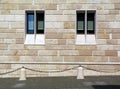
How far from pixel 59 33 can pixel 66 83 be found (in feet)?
15.8

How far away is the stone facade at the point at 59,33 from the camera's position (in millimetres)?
20906

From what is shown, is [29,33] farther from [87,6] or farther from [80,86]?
[80,86]

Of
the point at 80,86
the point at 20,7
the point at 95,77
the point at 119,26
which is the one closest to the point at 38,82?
the point at 80,86

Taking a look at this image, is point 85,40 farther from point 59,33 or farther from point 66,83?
point 66,83

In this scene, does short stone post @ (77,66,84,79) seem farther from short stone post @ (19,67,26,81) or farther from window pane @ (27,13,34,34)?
window pane @ (27,13,34,34)

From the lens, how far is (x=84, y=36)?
69.9 ft

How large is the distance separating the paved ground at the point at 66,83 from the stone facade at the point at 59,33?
1986 millimetres

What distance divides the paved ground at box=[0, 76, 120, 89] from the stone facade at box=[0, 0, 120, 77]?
199 cm

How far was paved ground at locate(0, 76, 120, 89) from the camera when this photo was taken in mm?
16281

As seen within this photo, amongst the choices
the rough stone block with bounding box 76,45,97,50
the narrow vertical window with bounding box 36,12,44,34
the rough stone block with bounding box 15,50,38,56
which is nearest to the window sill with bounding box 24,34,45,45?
the narrow vertical window with bounding box 36,12,44,34

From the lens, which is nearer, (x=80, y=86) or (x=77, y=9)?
(x=80, y=86)

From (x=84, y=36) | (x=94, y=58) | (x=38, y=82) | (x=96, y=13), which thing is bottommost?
(x=38, y=82)

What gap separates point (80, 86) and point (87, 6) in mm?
7194

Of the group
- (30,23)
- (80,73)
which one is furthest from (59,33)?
(80,73)
